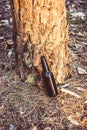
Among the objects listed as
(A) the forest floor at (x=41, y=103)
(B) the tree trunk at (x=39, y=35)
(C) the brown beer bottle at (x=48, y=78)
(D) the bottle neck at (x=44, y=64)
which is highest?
(B) the tree trunk at (x=39, y=35)

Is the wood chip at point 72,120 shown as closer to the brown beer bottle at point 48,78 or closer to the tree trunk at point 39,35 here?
the brown beer bottle at point 48,78

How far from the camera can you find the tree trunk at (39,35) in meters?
2.85

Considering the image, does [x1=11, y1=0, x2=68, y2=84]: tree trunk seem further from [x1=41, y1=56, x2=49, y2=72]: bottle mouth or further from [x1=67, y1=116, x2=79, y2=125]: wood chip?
[x1=67, y1=116, x2=79, y2=125]: wood chip

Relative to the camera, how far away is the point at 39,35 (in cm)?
294

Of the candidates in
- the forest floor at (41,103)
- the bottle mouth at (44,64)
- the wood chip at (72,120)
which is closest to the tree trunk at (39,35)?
the bottle mouth at (44,64)

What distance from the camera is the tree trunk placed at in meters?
2.85

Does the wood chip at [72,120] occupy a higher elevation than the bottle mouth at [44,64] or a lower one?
lower

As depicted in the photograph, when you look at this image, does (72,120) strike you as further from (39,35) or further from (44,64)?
(39,35)

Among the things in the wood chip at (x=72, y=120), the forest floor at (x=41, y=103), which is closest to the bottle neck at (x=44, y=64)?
Result: the forest floor at (x=41, y=103)

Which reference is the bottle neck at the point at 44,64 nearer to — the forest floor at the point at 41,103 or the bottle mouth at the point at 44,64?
the bottle mouth at the point at 44,64

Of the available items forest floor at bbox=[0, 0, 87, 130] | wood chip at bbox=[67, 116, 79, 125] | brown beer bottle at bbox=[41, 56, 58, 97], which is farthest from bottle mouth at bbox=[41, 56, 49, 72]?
wood chip at bbox=[67, 116, 79, 125]

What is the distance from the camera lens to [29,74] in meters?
3.18

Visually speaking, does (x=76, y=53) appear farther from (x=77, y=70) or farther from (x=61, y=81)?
(x=61, y=81)

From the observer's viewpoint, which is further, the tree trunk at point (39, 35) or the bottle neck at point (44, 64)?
the bottle neck at point (44, 64)
